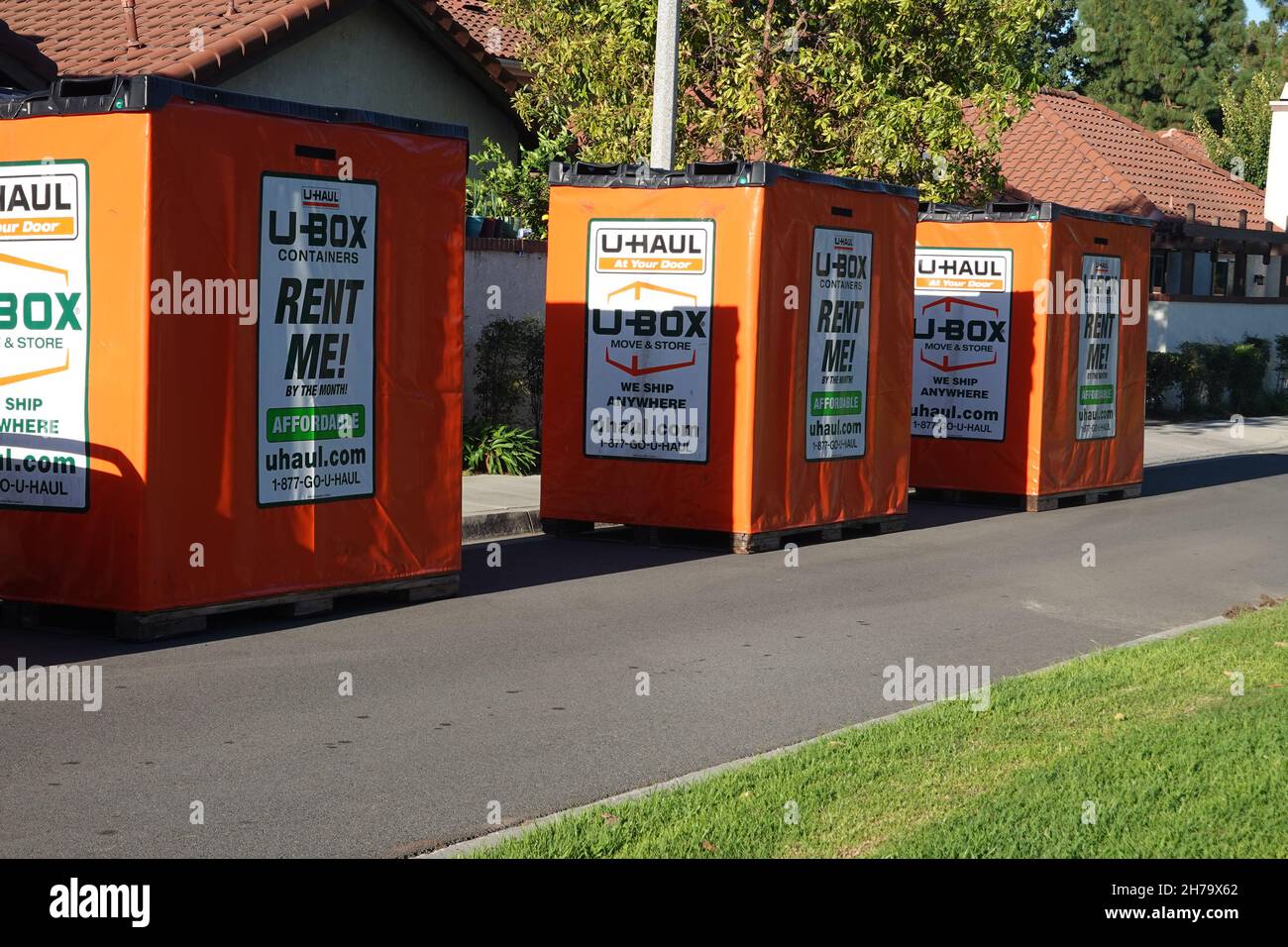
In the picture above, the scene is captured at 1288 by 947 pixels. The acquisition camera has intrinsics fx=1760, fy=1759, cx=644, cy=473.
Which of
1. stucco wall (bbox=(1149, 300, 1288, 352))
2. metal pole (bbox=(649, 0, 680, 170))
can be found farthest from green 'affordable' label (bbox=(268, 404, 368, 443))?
stucco wall (bbox=(1149, 300, 1288, 352))

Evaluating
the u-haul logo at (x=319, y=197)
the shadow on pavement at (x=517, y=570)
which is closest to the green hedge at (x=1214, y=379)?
the shadow on pavement at (x=517, y=570)

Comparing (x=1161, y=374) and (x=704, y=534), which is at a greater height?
(x=1161, y=374)

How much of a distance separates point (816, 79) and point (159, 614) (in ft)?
41.5

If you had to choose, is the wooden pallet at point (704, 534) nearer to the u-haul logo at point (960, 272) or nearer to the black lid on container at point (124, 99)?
the u-haul logo at point (960, 272)

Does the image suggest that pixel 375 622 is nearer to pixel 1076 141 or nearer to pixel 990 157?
pixel 990 157

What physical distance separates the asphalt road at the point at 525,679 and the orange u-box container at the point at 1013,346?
3051 mm

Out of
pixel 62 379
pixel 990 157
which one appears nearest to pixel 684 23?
pixel 990 157

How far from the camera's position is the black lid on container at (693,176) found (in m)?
13.5

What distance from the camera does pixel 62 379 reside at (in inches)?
377

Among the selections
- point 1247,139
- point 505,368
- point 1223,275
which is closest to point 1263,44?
point 1247,139

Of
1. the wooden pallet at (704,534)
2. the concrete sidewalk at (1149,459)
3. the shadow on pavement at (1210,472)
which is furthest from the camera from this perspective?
the shadow on pavement at (1210,472)

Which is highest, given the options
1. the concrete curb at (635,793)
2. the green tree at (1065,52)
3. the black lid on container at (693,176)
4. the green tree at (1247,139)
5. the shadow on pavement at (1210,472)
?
the green tree at (1065,52)

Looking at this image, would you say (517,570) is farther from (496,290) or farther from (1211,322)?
(1211,322)

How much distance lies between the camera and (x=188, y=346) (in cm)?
952
